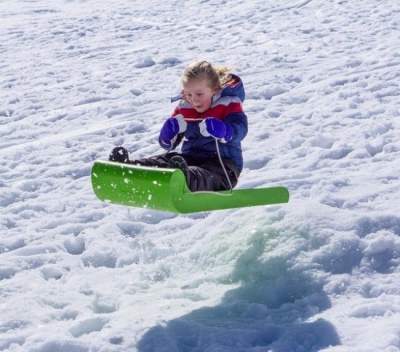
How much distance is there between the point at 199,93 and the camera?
16.0 ft

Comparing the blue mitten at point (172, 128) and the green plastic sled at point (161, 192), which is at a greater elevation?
the blue mitten at point (172, 128)

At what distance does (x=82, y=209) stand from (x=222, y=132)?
176cm

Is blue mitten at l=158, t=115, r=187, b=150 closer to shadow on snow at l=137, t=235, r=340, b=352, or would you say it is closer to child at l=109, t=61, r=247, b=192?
child at l=109, t=61, r=247, b=192

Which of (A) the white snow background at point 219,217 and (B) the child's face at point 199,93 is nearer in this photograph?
(A) the white snow background at point 219,217

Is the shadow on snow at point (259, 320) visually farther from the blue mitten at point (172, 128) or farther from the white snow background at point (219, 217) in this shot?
the blue mitten at point (172, 128)

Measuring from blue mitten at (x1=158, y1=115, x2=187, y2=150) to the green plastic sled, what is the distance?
2.25ft

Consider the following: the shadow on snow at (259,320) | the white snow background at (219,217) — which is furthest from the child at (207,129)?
the shadow on snow at (259,320)

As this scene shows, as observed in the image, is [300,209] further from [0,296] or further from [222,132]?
[0,296]

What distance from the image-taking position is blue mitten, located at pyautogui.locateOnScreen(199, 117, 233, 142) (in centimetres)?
464

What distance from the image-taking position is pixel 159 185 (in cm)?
417

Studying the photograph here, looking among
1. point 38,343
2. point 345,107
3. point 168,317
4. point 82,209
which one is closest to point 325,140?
point 345,107

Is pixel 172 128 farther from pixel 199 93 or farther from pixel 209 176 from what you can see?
pixel 209 176

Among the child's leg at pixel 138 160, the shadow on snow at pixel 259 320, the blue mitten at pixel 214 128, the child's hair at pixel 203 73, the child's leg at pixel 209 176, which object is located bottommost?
the shadow on snow at pixel 259 320

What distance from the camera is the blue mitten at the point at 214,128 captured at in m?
4.64
